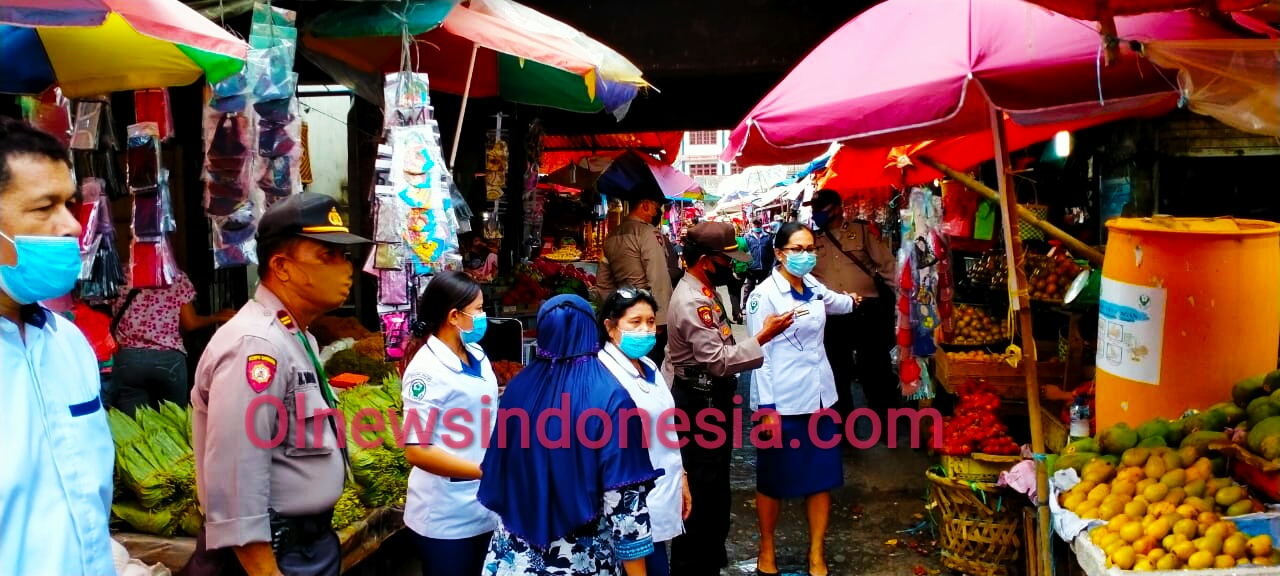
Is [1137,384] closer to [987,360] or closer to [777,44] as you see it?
[987,360]

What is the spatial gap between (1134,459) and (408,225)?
10.6 feet

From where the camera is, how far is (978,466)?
4.97 m

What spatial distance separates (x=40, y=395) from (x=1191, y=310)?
372 cm

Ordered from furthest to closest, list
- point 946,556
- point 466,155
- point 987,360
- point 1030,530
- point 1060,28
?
point 466,155
point 987,360
point 946,556
point 1030,530
point 1060,28

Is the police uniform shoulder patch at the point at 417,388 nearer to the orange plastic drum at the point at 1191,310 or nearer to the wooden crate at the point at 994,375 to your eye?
the orange plastic drum at the point at 1191,310

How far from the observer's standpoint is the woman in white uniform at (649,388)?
3.62 meters

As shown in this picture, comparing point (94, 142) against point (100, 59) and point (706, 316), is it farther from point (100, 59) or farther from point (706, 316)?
point (706, 316)

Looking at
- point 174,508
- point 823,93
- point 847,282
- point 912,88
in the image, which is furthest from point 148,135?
point 847,282

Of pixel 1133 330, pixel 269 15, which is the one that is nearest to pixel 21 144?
pixel 269 15

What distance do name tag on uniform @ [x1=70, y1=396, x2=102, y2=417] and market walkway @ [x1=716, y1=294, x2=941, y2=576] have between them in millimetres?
3853

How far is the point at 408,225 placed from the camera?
4.27 meters

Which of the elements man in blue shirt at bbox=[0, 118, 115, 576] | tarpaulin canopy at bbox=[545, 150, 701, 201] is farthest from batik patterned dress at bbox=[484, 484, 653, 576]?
tarpaulin canopy at bbox=[545, 150, 701, 201]

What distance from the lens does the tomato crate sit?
491cm

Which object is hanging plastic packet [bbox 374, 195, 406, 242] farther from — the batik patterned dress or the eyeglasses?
the batik patterned dress
